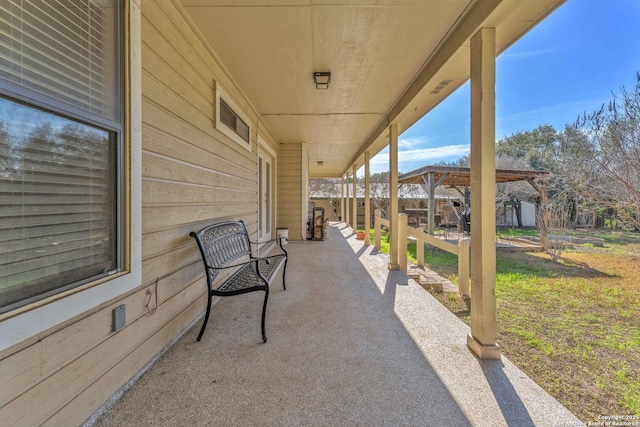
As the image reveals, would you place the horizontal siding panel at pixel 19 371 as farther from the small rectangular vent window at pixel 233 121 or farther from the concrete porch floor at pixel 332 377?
the small rectangular vent window at pixel 233 121

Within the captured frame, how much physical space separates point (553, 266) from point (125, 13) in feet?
26.0

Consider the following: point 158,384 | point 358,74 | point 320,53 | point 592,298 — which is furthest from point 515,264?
point 158,384

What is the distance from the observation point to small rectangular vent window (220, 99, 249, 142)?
9.71 ft

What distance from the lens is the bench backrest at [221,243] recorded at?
2.14m

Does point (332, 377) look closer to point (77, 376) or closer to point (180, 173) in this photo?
point (77, 376)

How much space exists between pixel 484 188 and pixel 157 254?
2.36 metres

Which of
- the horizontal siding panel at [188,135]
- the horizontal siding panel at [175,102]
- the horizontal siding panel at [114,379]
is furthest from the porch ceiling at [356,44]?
the horizontal siding panel at [114,379]

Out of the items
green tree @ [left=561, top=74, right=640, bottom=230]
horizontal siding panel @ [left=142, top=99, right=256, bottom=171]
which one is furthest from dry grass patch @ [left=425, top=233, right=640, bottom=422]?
horizontal siding panel @ [left=142, top=99, right=256, bottom=171]

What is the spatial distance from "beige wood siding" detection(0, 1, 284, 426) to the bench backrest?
0.41ft

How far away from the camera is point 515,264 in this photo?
574cm

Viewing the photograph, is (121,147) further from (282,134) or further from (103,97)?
(282,134)

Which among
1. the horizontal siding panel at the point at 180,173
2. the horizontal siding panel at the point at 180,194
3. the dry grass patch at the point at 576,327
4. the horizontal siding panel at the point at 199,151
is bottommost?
the dry grass patch at the point at 576,327

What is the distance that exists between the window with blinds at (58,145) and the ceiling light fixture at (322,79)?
77.7 inches

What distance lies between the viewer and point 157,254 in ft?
5.72
